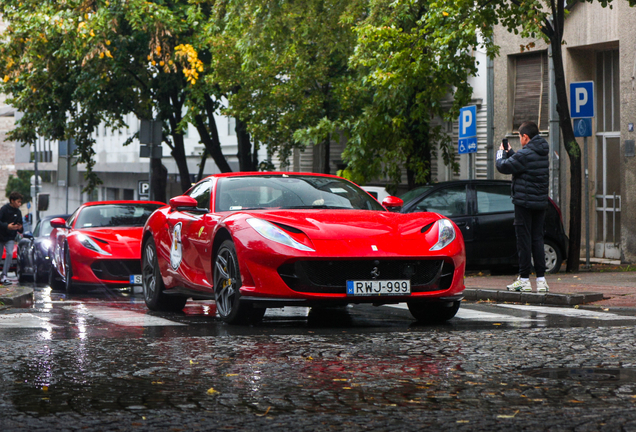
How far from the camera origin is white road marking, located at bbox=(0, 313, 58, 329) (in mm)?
8477

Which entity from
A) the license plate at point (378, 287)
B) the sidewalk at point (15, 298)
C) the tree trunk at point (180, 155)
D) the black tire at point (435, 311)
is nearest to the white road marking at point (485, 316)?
the black tire at point (435, 311)

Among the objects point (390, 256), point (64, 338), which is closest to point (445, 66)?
point (390, 256)

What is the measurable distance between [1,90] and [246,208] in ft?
61.0

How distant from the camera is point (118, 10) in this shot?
23.9 meters

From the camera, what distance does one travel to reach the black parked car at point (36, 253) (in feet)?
64.1

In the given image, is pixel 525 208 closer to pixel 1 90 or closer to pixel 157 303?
pixel 157 303

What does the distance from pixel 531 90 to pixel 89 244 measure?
1156 cm

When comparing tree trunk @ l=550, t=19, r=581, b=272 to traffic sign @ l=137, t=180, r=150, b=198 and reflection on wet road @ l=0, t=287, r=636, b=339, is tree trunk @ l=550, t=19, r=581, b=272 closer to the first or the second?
reflection on wet road @ l=0, t=287, r=636, b=339

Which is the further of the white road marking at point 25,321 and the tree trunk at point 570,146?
the tree trunk at point 570,146

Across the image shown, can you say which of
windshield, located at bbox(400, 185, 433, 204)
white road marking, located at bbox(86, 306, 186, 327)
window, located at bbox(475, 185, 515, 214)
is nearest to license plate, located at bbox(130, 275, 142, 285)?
white road marking, located at bbox(86, 306, 186, 327)

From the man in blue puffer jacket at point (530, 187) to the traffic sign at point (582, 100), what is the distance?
4287 millimetres

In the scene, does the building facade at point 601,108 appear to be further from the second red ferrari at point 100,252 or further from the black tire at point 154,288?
the black tire at point 154,288

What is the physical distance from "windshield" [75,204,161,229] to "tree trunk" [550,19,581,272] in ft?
21.0

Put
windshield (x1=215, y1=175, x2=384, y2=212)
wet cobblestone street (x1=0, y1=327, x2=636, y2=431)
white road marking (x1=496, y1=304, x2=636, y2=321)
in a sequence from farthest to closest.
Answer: windshield (x1=215, y1=175, x2=384, y2=212) < white road marking (x1=496, y1=304, x2=636, y2=321) < wet cobblestone street (x1=0, y1=327, x2=636, y2=431)
